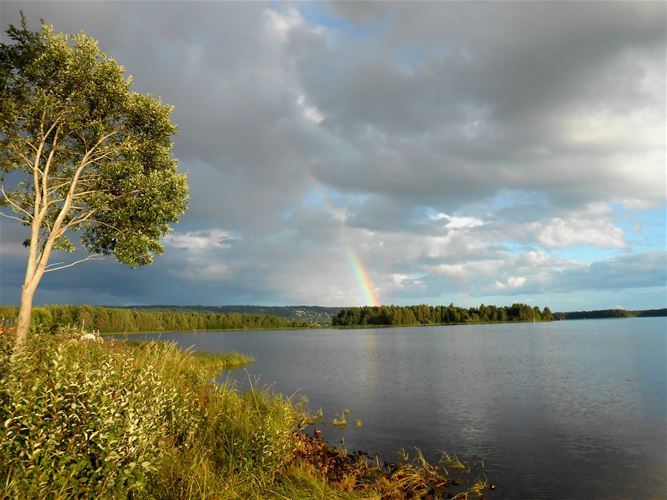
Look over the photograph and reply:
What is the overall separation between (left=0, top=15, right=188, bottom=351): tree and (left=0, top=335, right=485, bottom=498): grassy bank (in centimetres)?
1773

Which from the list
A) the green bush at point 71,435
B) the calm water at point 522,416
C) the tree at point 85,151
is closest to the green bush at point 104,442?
the green bush at point 71,435

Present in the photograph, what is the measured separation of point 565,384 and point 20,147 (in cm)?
4851

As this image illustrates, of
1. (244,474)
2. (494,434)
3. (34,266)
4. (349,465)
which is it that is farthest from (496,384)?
(34,266)

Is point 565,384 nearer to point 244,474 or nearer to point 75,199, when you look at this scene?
point 244,474

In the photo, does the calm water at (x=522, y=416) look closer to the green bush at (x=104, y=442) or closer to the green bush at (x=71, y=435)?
the green bush at (x=104, y=442)

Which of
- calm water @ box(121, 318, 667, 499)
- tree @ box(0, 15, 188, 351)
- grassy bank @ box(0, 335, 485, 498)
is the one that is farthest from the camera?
tree @ box(0, 15, 188, 351)

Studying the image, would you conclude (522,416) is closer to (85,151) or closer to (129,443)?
(129,443)

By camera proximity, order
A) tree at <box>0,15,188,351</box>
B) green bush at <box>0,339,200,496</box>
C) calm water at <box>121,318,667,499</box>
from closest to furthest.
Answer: green bush at <box>0,339,200,496</box> → calm water at <box>121,318,667,499</box> → tree at <box>0,15,188,351</box>

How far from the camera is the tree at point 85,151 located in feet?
93.5

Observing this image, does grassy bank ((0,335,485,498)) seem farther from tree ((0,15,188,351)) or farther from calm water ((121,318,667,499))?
tree ((0,15,188,351))

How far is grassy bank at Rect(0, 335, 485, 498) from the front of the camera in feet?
26.5

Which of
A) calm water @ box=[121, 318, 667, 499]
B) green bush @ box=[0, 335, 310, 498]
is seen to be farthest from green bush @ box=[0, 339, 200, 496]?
calm water @ box=[121, 318, 667, 499]

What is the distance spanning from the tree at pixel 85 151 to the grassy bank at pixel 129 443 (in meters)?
17.7

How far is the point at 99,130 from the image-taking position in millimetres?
31016
